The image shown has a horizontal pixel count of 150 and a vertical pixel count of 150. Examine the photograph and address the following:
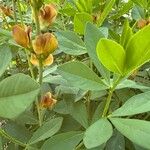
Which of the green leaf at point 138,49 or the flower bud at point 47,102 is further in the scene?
the flower bud at point 47,102

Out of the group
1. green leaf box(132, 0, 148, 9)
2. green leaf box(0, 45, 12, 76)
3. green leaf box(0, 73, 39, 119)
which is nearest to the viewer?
green leaf box(0, 73, 39, 119)

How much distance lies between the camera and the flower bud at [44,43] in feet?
2.35

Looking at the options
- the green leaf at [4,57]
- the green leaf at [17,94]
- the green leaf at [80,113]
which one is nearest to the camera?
the green leaf at [17,94]

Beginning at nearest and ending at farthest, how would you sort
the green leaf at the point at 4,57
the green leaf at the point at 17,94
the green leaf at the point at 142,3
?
the green leaf at the point at 17,94, the green leaf at the point at 4,57, the green leaf at the point at 142,3

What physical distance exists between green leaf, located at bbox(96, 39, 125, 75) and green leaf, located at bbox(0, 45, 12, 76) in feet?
0.52

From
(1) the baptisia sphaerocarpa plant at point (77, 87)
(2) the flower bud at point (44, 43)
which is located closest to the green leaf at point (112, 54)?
(1) the baptisia sphaerocarpa plant at point (77, 87)

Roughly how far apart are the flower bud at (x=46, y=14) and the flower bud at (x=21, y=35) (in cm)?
9

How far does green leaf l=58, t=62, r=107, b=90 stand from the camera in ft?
2.29

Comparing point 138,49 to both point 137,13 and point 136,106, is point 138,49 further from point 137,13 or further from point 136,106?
point 137,13

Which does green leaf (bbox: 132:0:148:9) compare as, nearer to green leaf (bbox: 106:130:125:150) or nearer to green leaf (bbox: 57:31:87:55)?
green leaf (bbox: 57:31:87:55)

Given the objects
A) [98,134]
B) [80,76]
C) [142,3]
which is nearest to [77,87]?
[80,76]

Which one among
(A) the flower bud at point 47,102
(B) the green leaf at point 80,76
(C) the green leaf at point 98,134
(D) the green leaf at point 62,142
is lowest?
(D) the green leaf at point 62,142

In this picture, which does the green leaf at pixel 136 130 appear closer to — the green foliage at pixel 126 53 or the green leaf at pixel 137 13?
the green foliage at pixel 126 53

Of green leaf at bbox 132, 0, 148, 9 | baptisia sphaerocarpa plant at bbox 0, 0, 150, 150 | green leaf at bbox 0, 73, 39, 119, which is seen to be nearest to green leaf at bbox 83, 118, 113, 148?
baptisia sphaerocarpa plant at bbox 0, 0, 150, 150
